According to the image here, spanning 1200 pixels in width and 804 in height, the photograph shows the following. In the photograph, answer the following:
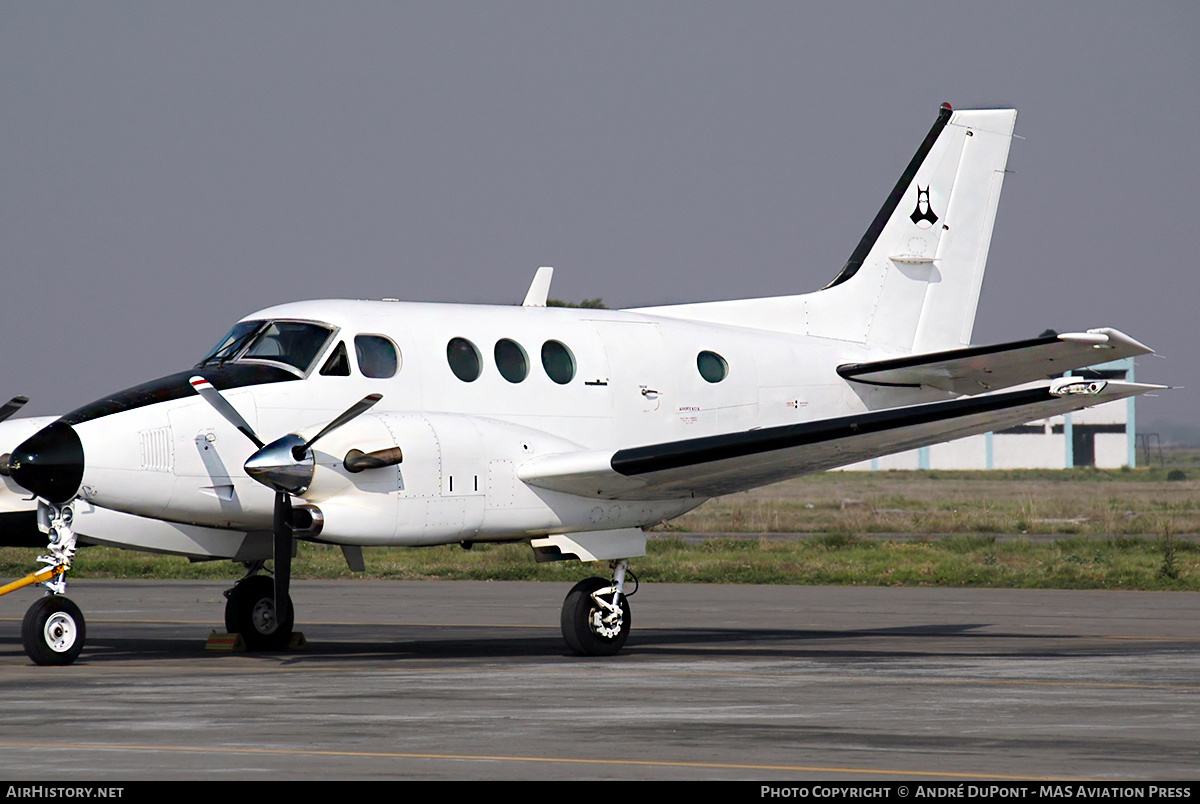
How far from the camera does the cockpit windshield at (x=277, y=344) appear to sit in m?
14.3

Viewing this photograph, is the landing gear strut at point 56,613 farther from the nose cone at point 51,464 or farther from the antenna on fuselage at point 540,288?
the antenna on fuselage at point 540,288

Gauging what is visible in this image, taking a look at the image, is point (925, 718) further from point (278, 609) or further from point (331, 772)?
point (278, 609)

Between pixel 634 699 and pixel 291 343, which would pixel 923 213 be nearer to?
pixel 291 343

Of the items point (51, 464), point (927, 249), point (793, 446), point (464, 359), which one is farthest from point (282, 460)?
point (927, 249)

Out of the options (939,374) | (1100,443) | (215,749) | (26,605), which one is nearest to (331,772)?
(215,749)

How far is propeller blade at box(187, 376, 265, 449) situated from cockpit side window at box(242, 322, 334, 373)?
770mm

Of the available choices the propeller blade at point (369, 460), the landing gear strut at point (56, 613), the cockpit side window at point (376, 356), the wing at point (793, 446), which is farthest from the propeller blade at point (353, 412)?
the landing gear strut at point (56, 613)

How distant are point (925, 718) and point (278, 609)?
825 centimetres

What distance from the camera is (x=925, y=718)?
9.97m

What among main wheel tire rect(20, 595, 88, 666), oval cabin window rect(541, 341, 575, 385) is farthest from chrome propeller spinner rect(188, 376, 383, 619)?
oval cabin window rect(541, 341, 575, 385)

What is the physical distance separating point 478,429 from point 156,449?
10.1 ft

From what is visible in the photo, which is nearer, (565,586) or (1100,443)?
(565,586)

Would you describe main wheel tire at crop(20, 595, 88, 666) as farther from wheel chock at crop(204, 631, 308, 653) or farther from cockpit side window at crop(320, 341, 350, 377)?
cockpit side window at crop(320, 341, 350, 377)

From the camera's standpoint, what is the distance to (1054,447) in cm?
11962
